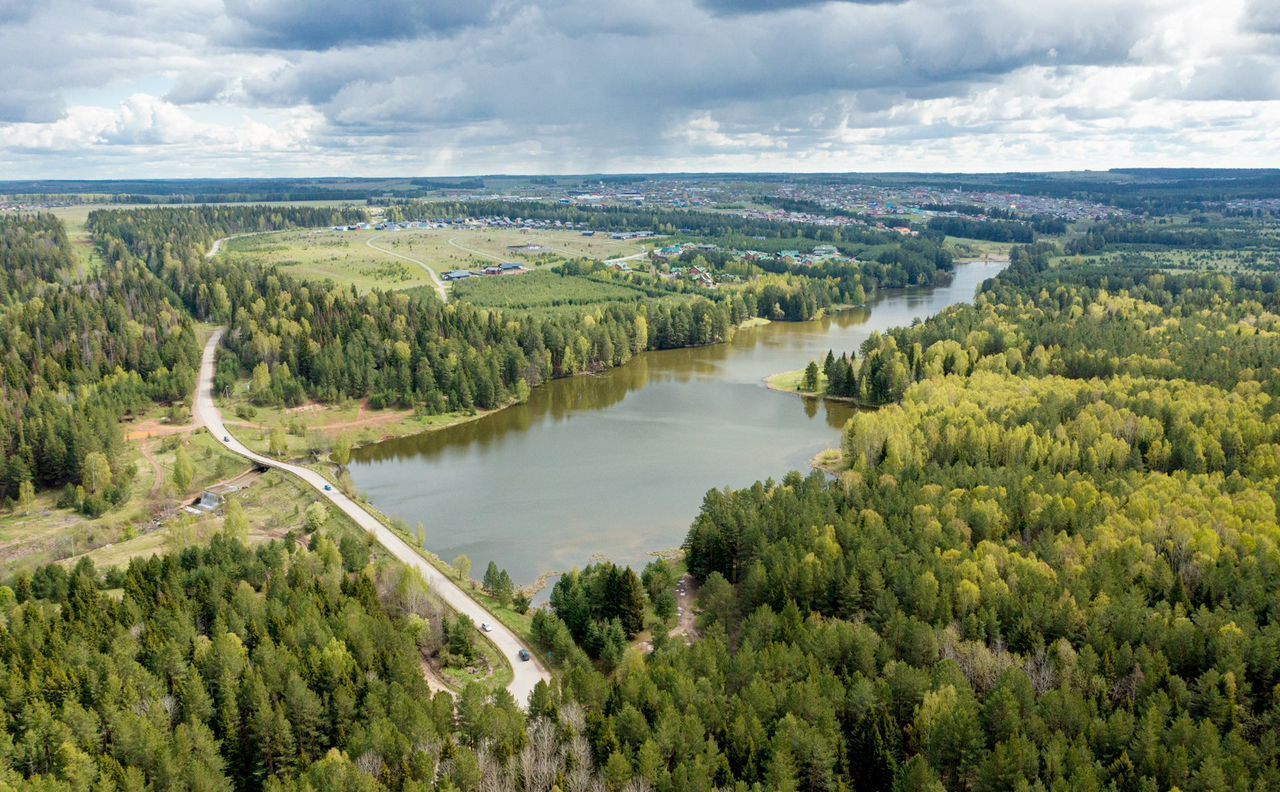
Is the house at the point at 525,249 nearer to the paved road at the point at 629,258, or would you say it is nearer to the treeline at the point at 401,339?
the paved road at the point at 629,258

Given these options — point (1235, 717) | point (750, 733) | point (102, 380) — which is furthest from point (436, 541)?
point (102, 380)

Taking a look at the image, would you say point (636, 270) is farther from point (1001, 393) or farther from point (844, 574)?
point (844, 574)

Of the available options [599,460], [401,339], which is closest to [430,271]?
[401,339]

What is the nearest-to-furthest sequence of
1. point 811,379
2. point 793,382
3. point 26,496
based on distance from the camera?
1. point 26,496
2. point 811,379
3. point 793,382

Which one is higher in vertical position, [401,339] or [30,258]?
[30,258]

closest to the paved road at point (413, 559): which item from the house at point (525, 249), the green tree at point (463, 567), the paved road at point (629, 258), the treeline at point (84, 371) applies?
the green tree at point (463, 567)

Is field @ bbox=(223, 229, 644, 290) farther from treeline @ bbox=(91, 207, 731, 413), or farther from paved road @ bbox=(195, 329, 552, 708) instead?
paved road @ bbox=(195, 329, 552, 708)

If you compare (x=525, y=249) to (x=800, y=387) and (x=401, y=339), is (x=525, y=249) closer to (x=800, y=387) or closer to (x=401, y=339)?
(x=401, y=339)

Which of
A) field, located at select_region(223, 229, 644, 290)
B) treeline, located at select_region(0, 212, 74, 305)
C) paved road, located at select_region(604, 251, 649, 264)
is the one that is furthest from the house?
treeline, located at select_region(0, 212, 74, 305)
